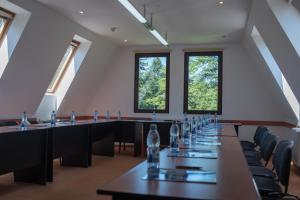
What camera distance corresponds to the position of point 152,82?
30.6 feet

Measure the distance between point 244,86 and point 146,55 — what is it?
9.12 ft

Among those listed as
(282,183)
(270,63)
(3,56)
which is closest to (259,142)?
(270,63)

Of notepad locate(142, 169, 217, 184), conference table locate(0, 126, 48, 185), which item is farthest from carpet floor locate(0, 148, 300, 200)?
notepad locate(142, 169, 217, 184)

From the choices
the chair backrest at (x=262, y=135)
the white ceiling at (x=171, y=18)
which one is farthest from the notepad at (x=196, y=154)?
the white ceiling at (x=171, y=18)

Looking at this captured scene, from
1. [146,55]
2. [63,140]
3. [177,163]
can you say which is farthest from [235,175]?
[146,55]

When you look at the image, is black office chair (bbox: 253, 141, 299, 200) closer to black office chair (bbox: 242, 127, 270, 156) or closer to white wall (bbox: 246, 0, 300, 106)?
black office chair (bbox: 242, 127, 270, 156)

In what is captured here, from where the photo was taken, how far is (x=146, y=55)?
933 centimetres

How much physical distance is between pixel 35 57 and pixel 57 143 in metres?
2.02

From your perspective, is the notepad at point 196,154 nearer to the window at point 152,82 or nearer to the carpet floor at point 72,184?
the carpet floor at point 72,184

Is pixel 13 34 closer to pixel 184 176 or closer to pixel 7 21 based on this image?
pixel 7 21

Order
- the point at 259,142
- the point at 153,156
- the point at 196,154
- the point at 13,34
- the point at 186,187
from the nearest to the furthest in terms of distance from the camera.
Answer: the point at 186,187
the point at 153,156
the point at 196,154
the point at 259,142
the point at 13,34

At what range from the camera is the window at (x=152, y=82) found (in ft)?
30.1

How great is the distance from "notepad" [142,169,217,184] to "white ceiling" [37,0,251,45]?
4.02 meters

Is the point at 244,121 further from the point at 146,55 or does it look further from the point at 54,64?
the point at 54,64
